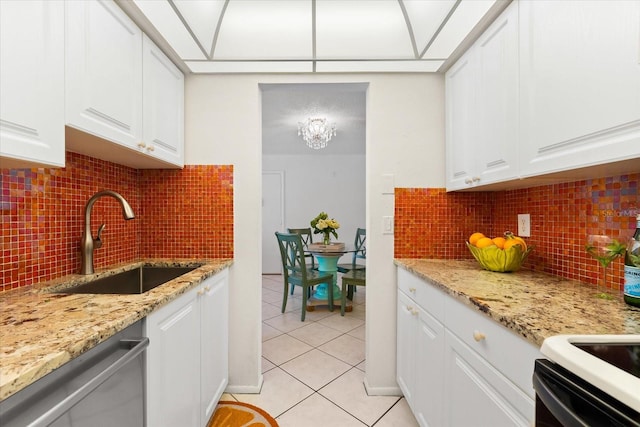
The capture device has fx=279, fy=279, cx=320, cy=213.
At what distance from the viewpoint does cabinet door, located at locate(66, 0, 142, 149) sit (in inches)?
39.0

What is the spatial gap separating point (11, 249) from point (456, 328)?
69.6 inches

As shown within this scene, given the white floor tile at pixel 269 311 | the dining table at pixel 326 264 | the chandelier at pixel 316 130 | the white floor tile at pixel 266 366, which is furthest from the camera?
the chandelier at pixel 316 130

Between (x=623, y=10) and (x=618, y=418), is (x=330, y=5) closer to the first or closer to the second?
(x=623, y=10)

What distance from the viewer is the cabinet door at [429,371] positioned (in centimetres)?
123

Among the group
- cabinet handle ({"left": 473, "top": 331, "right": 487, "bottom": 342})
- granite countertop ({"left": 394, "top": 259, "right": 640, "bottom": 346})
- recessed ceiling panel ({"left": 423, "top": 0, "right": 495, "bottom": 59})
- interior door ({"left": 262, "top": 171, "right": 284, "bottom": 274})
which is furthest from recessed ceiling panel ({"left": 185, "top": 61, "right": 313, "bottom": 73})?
interior door ({"left": 262, "top": 171, "right": 284, "bottom": 274})

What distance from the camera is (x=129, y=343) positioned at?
85 cm

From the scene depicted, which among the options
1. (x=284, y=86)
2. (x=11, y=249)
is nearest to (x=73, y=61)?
(x=11, y=249)

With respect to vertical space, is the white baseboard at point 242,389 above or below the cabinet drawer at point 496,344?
below

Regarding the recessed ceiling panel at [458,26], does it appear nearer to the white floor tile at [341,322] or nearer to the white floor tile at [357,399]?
the white floor tile at [357,399]

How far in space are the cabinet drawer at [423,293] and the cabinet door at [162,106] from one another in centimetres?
156

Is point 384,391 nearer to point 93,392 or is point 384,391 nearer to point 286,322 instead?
point 286,322

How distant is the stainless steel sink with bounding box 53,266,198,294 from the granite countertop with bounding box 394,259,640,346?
148cm

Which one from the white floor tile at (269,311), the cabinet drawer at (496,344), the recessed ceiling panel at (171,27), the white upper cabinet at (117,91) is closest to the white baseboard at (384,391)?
the cabinet drawer at (496,344)

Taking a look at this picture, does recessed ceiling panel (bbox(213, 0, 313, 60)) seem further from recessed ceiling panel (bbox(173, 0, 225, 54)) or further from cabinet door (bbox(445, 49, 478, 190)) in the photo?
cabinet door (bbox(445, 49, 478, 190))
